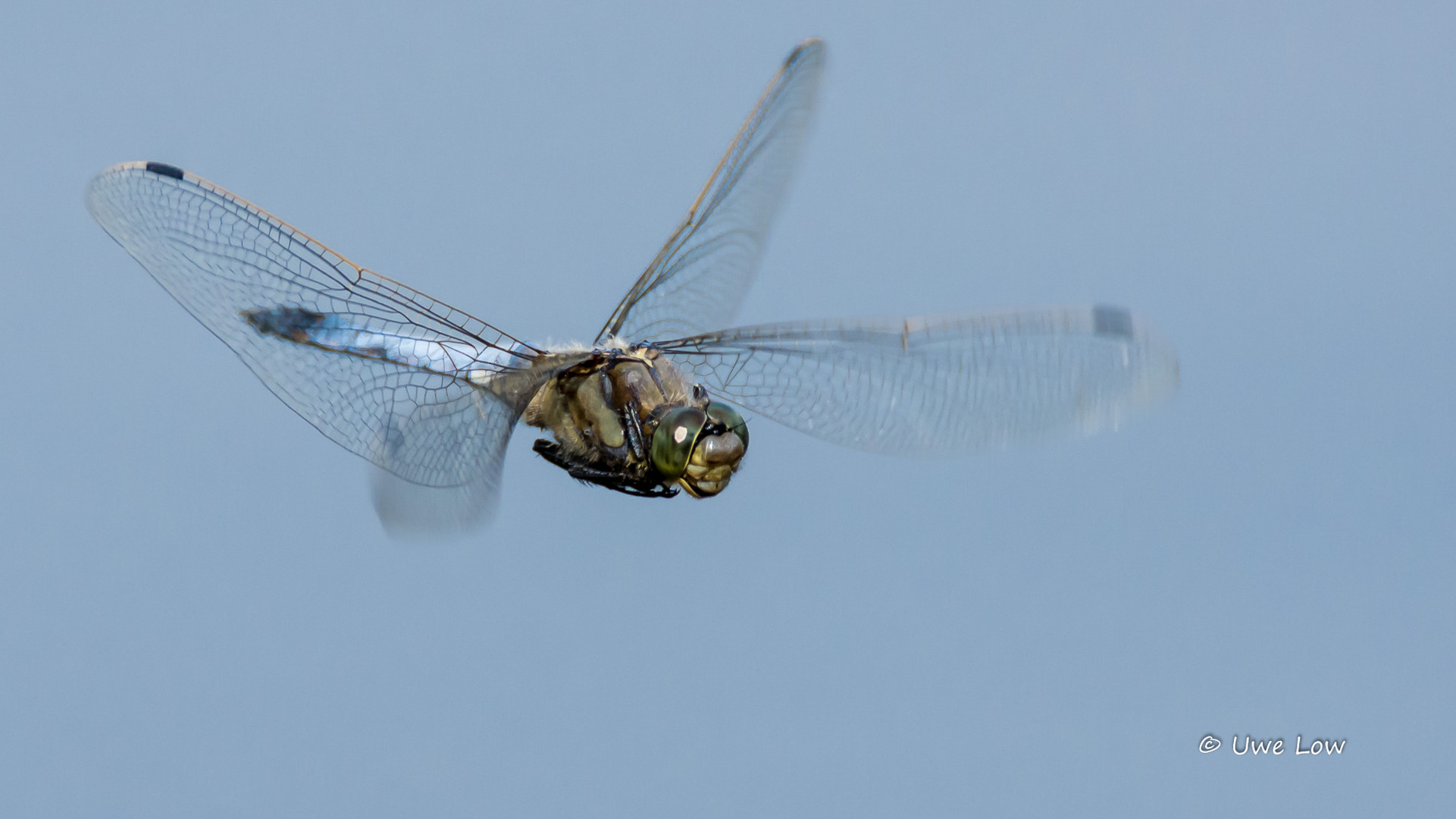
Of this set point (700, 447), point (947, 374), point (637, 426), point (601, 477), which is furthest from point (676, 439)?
point (947, 374)

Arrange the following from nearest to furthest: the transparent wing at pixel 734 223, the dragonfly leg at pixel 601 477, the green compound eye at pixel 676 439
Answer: the green compound eye at pixel 676 439 → the dragonfly leg at pixel 601 477 → the transparent wing at pixel 734 223

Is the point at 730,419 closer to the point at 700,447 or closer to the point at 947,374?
the point at 700,447

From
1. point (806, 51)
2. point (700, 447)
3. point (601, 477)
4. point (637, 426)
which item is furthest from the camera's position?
point (806, 51)

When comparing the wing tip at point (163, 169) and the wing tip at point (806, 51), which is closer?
the wing tip at point (163, 169)

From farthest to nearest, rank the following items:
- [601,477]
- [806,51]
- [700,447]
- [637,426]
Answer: [806,51], [601,477], [637,426], [700,447]

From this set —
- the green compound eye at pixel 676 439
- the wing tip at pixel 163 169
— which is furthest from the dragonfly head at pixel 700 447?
the wing tip at pixel 163 169

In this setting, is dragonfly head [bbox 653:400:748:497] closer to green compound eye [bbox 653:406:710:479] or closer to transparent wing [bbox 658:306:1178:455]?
green compound eye [bbox 653:406:710:479]

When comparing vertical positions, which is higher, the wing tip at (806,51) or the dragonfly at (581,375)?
the wing tip at (806,51)

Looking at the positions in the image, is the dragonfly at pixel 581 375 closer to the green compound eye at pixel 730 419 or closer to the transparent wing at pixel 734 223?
the green compound eye at pixel 730 419
